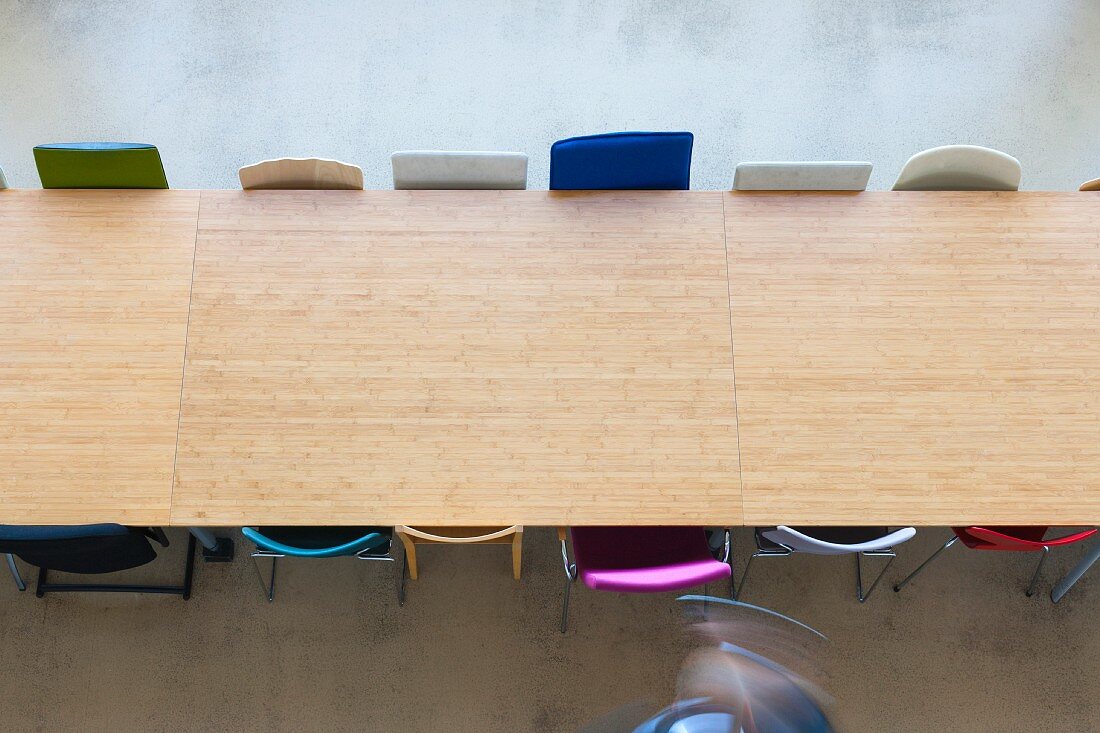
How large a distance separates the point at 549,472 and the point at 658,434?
0.46 meters

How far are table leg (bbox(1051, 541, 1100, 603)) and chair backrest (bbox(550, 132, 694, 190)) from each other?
229 cm

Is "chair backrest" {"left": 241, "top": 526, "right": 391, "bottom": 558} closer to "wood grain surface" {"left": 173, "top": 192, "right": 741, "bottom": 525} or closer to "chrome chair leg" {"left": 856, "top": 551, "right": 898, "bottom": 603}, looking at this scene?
"wood grain surface" {"left": 173, "top": 192, "right": 741, "bottom": 525}

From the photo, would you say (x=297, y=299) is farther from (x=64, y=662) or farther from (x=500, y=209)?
(x=64, y=662)

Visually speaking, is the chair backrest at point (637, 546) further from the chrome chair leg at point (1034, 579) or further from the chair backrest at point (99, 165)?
the chair backrest at point (99, 165)

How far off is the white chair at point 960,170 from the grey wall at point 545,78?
2.78ft

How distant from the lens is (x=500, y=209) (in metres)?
3.30

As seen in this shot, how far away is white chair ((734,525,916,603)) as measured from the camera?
2.71 metres

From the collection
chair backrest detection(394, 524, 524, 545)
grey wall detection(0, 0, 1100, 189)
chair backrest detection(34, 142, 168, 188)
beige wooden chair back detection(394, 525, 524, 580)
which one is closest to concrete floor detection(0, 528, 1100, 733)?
beige wooden chair back detection(394, 525, 524, 580)

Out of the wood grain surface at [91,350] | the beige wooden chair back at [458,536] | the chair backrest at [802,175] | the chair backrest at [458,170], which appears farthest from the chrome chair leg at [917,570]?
the wood grain surface at [91,350]

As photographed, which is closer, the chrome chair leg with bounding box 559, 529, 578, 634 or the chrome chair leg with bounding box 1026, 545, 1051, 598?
the chrome chair leg with bounding box 559, 529, 578, 634

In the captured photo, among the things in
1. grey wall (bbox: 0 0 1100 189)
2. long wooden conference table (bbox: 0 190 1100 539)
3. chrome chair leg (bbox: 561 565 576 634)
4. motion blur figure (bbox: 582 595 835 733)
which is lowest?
motion blur figure (bbox: 582 595 835 733)

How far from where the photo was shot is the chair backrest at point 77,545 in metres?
2.60

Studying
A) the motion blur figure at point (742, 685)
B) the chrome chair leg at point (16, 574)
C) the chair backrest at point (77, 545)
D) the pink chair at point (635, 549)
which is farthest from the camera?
the chrome chair leg at point (16, 574)

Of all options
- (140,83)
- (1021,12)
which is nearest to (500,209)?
(140,83)
